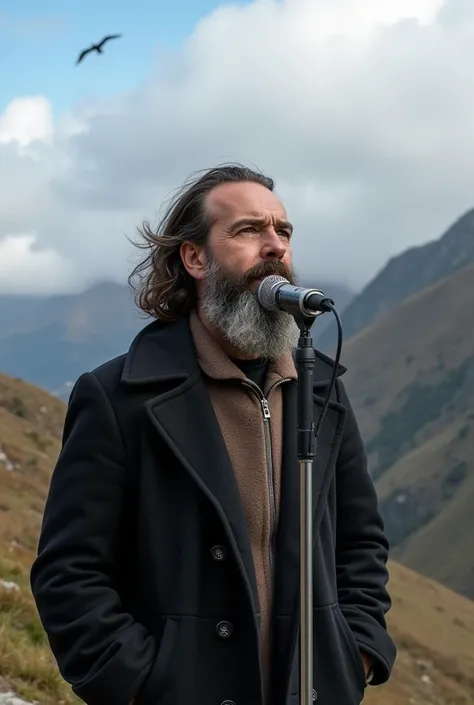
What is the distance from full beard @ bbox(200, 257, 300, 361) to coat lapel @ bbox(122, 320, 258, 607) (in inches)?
7.0

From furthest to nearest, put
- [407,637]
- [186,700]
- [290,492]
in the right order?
[407,637], [290,492], [186,700]

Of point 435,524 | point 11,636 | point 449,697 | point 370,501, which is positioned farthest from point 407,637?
point 435,524

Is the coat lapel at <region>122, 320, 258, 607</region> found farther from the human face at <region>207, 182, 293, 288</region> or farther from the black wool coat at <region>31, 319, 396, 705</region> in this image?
the human face at <region>207, 182, 293, 288</region>

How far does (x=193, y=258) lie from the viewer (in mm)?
4340

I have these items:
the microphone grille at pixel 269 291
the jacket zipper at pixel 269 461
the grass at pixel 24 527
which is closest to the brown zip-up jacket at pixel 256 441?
the jacket zipper at pixel 269 461

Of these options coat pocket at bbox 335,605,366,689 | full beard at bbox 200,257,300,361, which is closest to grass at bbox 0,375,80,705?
coat pocket at bbox 335,605,366,689

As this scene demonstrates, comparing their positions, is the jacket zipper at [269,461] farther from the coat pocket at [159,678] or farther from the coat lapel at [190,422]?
the coat pocket at [159,678]

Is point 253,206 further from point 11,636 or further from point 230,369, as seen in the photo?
point 11,636

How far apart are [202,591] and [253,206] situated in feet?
5.35

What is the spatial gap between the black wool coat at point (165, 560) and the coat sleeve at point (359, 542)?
191 millimetres

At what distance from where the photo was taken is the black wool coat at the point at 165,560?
11.6 feet

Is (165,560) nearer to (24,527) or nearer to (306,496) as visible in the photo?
(306,496)

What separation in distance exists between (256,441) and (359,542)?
2.67 ft

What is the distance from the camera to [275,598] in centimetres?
369
